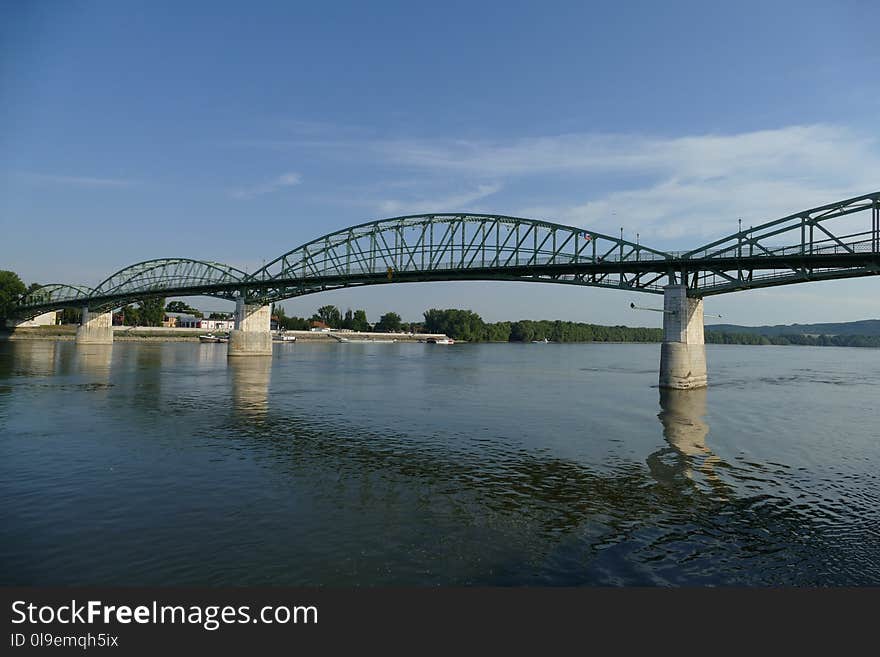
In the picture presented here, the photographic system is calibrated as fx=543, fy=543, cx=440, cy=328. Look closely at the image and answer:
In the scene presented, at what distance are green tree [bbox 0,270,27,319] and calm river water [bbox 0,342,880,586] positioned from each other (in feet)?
366

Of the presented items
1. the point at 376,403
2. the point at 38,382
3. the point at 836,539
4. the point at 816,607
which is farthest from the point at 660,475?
the point at 38,382

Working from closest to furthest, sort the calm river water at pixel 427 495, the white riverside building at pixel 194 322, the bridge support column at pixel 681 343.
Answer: the calm river water at pixel 427 495
the bridge support column at pixel 681 343
the white riverside building at pixel 194 322

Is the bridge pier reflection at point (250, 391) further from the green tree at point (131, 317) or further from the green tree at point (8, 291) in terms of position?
the green tree at point (131, 317)

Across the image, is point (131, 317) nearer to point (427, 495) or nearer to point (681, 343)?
point (681, 343)

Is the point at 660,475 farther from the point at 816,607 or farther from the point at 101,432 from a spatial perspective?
the point at 101,432

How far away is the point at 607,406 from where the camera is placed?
3475 centimetres

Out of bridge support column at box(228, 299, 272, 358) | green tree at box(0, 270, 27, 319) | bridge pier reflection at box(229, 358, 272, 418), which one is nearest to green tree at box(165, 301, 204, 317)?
green tree at box(0, 270, 27, 319)

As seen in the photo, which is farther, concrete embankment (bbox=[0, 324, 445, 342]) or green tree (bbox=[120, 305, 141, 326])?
green tree (bbox=[120, 305, 141, 326])

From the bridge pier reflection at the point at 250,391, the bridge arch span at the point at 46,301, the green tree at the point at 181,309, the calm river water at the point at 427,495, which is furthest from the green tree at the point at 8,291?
the calm river water at the point at 427,495

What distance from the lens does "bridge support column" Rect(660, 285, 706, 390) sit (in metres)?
44.5

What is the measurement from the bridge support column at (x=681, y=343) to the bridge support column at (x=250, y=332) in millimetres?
60027

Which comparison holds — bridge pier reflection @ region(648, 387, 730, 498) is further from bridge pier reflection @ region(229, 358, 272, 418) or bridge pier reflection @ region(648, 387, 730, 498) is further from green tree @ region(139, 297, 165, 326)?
green tree @ region(139, 297, 165, 326)

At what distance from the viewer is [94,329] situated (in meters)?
109

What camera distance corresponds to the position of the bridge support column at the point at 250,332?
83.3 metres
